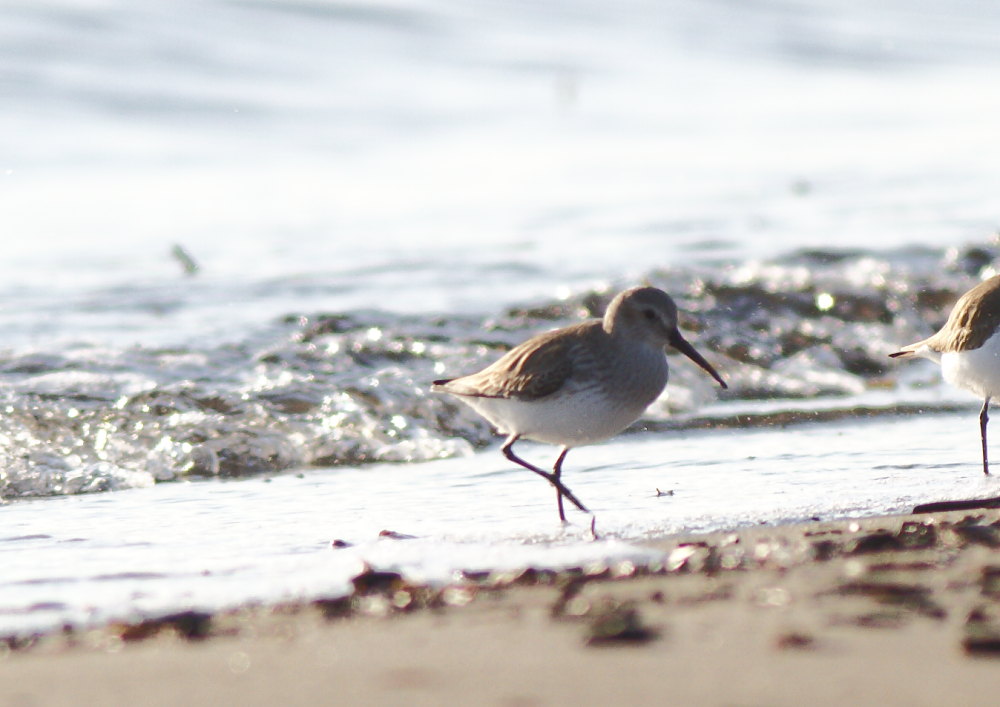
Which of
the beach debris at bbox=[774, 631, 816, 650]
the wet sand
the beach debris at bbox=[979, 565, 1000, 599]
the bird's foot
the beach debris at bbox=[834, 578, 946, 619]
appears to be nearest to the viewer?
the wet sand

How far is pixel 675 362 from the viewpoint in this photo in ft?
28.4

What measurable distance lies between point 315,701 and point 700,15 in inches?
955

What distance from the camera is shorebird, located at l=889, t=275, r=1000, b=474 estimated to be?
6.04 m

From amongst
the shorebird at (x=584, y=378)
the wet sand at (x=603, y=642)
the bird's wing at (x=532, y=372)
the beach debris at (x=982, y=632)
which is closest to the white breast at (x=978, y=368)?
the shorebird at (x=584, y=378)

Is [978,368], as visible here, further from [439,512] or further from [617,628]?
[617,628]

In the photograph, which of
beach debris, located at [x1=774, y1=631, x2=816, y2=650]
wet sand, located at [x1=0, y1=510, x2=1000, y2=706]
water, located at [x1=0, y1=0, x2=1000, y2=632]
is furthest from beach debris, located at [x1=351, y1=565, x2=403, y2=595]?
beach debris, located at [x1=774, y1=631, x2=816, y2=650]

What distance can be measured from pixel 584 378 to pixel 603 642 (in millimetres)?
2239

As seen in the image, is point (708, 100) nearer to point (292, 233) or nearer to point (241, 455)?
point (292, 233)

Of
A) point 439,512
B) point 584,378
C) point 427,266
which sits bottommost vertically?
point 439,512

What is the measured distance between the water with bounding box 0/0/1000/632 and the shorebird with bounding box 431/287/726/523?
1.08 ft

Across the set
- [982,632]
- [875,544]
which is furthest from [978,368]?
[982,632]

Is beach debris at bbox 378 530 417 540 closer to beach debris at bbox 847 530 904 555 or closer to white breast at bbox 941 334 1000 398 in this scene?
beach debris at bbox 847 530 904 555

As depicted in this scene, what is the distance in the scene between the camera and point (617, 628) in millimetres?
3279

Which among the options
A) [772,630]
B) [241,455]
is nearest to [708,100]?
[241,455]
